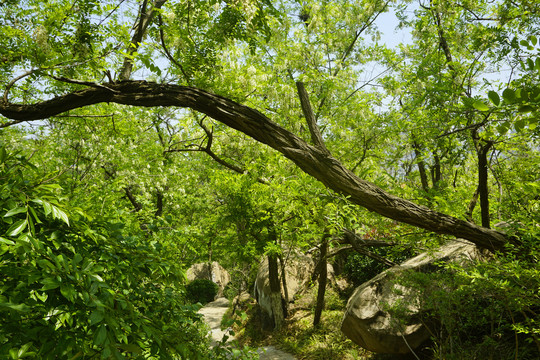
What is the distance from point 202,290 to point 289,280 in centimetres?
960

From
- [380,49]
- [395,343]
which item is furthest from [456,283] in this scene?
[380,49]

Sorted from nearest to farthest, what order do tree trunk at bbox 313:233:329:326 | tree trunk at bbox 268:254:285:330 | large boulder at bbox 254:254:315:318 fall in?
tree trunk at bbox 313:233:329:326 < tree trunk at bbox 268:254:285:330 < large boulder at bbox 254:254:315:318

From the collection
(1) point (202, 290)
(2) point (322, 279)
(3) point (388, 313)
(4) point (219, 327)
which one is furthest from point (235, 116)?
(1) point (202, 290)

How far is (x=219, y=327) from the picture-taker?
13.2 meters

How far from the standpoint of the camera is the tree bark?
9.83 feet

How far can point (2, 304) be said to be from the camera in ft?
3.58

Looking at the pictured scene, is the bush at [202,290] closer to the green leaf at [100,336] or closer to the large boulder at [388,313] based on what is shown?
the large boulder at [388,313]

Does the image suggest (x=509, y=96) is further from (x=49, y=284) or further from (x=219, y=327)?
(x=219, y=327)

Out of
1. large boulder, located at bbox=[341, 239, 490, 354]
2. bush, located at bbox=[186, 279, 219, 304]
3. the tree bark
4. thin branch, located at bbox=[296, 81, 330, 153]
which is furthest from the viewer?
bush, located at bbox=[186, 279, 219, 304]

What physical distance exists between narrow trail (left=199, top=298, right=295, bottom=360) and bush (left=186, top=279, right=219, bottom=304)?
5.81 ft

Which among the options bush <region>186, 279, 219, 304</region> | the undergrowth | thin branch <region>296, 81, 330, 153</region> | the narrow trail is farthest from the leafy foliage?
bush <region>186, 279, 219, 304</region>

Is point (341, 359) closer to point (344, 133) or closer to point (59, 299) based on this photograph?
point (344, 133)

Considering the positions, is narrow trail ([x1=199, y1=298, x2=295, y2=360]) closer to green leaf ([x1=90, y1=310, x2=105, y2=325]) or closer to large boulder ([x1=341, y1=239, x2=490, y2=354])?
large boulder ([x1=341, y1=239, x2=490, y2=354])

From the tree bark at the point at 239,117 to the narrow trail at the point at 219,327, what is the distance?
273 centimetres
